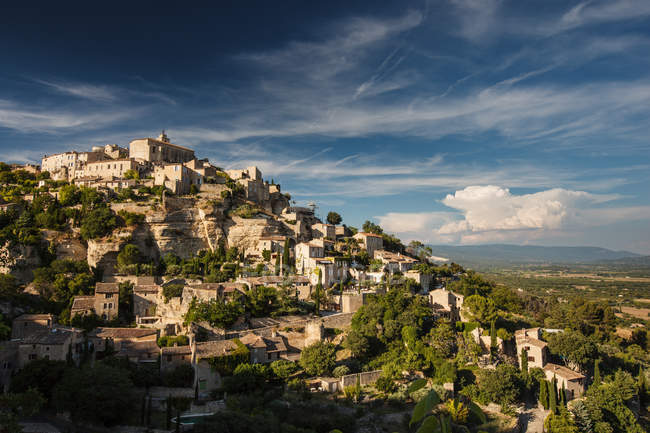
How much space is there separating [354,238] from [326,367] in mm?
30790

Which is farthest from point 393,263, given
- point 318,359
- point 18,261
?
point 18,261

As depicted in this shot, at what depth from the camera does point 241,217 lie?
53.3 m

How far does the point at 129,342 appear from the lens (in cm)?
3234

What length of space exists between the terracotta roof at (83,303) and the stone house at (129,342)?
2883 mm

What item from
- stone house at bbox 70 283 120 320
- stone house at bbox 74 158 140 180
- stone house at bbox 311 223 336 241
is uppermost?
stone house at bbox 74 158 140 180

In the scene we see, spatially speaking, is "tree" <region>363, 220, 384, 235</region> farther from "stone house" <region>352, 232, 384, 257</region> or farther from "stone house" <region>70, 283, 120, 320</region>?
"stone house" <region>70, 283, 120, 320</region>

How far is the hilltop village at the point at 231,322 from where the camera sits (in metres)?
26.6

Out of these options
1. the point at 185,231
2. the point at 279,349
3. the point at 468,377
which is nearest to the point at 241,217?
the point at 185,231

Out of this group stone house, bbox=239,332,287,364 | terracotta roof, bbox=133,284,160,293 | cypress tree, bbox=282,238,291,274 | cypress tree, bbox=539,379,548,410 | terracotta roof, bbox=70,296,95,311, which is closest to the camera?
cypress tree, bbox=539,379,548,410

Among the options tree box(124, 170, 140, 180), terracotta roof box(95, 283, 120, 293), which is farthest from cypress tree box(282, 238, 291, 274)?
tree box(124, 170, 140, 180)

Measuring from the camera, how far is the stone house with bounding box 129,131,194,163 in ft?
204

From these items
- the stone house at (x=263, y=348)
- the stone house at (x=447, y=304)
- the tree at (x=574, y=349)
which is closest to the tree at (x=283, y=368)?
the stone house at (x=263, y=348)

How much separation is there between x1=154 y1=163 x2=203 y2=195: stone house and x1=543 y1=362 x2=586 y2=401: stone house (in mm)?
44008

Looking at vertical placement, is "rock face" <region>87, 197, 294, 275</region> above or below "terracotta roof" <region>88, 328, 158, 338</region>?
above
